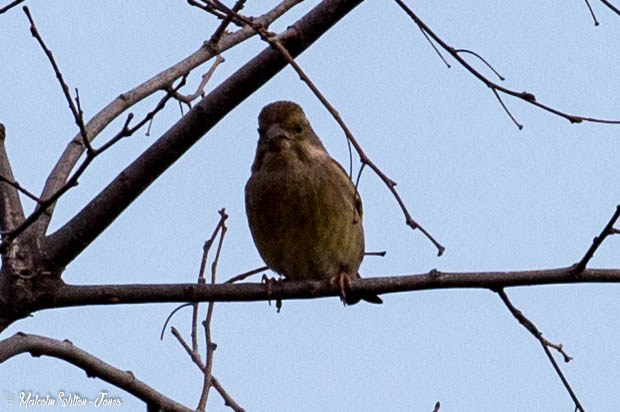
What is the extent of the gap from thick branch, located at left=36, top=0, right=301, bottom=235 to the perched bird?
1.24 m

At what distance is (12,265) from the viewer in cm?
395

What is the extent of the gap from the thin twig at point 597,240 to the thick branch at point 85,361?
1740mm

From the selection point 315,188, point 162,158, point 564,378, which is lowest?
point 564,378

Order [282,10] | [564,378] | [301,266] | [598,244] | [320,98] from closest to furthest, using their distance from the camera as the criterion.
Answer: [320,98] → [598,244] → [564,378] → [282,10] → [301,266]

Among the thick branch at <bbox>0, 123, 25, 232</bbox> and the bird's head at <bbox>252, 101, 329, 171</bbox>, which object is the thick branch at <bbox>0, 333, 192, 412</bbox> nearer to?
the thick branch at <bbox>0, 123, 25, 232</bbox>

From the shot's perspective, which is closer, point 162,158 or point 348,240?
point 162,158

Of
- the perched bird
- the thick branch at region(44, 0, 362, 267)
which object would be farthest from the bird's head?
the thick branch at region(44, 0, 362, 267)

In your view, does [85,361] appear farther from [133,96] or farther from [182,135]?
[133,96]

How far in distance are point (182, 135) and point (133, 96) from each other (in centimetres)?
106

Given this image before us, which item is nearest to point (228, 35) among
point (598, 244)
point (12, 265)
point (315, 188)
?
point (315, 188)

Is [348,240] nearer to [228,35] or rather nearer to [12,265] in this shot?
[228,35]

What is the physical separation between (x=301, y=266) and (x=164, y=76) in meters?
1.65

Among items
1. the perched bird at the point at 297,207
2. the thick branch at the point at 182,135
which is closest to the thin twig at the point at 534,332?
the thick branch at the point at 182,135

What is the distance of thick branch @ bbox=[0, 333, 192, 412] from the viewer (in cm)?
381
